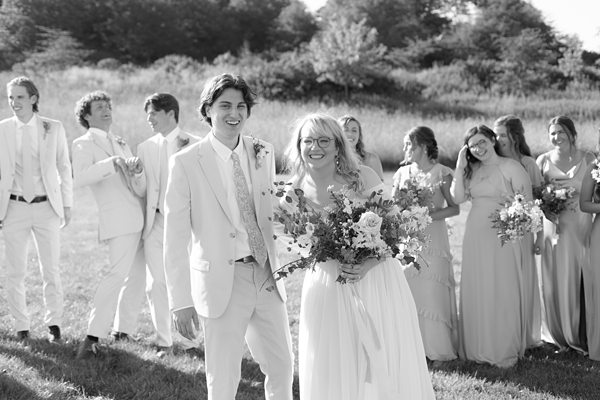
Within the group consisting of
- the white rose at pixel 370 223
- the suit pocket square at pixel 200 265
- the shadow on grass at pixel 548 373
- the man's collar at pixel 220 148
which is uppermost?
the man's collar at pixel 220 148

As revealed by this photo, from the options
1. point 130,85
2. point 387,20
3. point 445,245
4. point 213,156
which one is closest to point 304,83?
point 130,85

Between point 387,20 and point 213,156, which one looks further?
point 387,20

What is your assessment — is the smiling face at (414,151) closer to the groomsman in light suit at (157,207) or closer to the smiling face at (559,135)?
the smiling face at (559,135)

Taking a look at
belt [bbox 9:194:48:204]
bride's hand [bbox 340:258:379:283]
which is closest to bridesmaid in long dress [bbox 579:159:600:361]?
bride's hand [bbox 340:258:379:283]

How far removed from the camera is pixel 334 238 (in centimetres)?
452

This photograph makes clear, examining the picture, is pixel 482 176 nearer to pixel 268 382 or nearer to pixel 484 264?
pixel 484 264

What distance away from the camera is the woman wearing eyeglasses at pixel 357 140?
24.7ft

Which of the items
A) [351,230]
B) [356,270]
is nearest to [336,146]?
[351,230]

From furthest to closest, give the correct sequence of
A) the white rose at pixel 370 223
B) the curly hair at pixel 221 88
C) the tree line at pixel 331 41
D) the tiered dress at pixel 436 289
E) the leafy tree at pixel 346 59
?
the tree line at pixel 331 41
the leafy tree at pixel 346 59
the tiered dress at pixel 436 289
the curly hair at pixel 221 88
the white rose at pixel 370 223

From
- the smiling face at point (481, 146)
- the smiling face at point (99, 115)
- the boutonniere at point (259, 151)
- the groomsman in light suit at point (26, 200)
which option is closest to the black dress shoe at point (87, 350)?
the groomsman in light suit at point (26, 200)

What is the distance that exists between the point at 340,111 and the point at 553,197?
2910 centimetres

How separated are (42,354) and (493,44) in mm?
Result: 60409

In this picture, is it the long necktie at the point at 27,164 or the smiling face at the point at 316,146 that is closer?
the smiling face at the point at 316,146

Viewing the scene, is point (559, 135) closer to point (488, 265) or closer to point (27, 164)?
point (488, 265)
